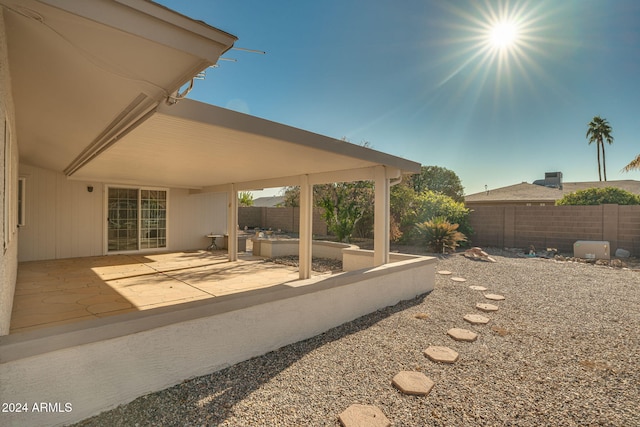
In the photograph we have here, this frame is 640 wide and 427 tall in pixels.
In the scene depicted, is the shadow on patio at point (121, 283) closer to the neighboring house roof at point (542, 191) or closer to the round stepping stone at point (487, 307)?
the round stepping stone at point (487, 307)

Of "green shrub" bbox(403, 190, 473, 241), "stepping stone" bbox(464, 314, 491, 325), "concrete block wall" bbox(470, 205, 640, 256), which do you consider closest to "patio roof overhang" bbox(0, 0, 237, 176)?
"stepping stone" bbox(464, 314, 491, 325)

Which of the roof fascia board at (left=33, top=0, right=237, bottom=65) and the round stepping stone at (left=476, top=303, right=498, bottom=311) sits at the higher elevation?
the roof fascia board at (left=33, top=0, right=237, bottom=65)

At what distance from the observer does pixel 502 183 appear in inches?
1186

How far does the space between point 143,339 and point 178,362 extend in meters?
0.39

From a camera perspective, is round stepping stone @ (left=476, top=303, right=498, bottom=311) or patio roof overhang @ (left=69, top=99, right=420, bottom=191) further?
→ round stepping stone @ (left=476, top=303, right=498, bottom=311)

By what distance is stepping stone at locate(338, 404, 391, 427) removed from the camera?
217cm

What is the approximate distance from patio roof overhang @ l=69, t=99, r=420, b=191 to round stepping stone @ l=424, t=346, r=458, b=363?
2623 millimetres

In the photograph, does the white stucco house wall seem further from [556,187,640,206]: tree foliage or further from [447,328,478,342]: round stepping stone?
[556,187,640,206]: tree foliage

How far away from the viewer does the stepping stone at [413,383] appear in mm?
2562

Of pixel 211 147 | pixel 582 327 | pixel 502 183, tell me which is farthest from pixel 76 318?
pixel 502 183

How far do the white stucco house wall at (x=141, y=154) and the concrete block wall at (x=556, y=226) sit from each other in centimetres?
762

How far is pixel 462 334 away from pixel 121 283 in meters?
5.66

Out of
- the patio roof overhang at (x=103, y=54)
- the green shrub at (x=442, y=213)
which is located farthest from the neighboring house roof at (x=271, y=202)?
the patio roof overhang at (x=103, y=54)

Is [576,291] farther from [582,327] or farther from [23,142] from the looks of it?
[23,142]
